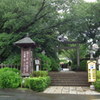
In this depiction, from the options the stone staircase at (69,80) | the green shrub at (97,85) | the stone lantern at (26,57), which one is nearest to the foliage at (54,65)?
the stone staircase at (69,80)

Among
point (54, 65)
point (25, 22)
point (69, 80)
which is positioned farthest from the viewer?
point (54, 65)

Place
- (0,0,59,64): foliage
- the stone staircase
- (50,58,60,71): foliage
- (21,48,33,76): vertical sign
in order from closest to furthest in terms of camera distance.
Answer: (21,48,33,76): vertical sign, the stone staircase, (0,0,59,64): foliage, (50,58,60,71): foliage

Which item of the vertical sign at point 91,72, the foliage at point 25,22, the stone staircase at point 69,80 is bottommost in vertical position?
the stone staircase at point 69,80

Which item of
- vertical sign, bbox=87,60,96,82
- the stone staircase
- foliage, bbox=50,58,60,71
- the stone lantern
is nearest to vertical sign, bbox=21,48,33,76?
the stone lantern

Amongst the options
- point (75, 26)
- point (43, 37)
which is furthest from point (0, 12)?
point (75, 26)

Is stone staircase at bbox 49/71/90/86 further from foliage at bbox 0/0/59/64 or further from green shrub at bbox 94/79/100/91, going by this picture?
foliage at bbox 0/0/59/64

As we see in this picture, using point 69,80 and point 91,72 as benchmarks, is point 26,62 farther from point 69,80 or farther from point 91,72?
point 91,72

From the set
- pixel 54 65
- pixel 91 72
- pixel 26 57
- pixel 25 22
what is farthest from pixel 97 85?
pixel 54 65

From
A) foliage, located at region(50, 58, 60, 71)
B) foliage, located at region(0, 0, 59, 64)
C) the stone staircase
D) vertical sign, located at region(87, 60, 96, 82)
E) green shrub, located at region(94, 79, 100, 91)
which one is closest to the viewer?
green shrub, located at region(94, 79, 100, 91)

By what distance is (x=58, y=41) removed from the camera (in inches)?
726

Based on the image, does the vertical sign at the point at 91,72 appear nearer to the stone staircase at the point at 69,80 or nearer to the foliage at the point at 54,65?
the stone staircase at the point at 69,80

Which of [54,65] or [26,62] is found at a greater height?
[26,62]

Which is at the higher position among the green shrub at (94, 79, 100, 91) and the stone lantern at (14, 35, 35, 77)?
the stone lantern at (14, 35, 35, 77)

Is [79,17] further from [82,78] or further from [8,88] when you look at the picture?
[8,88]
